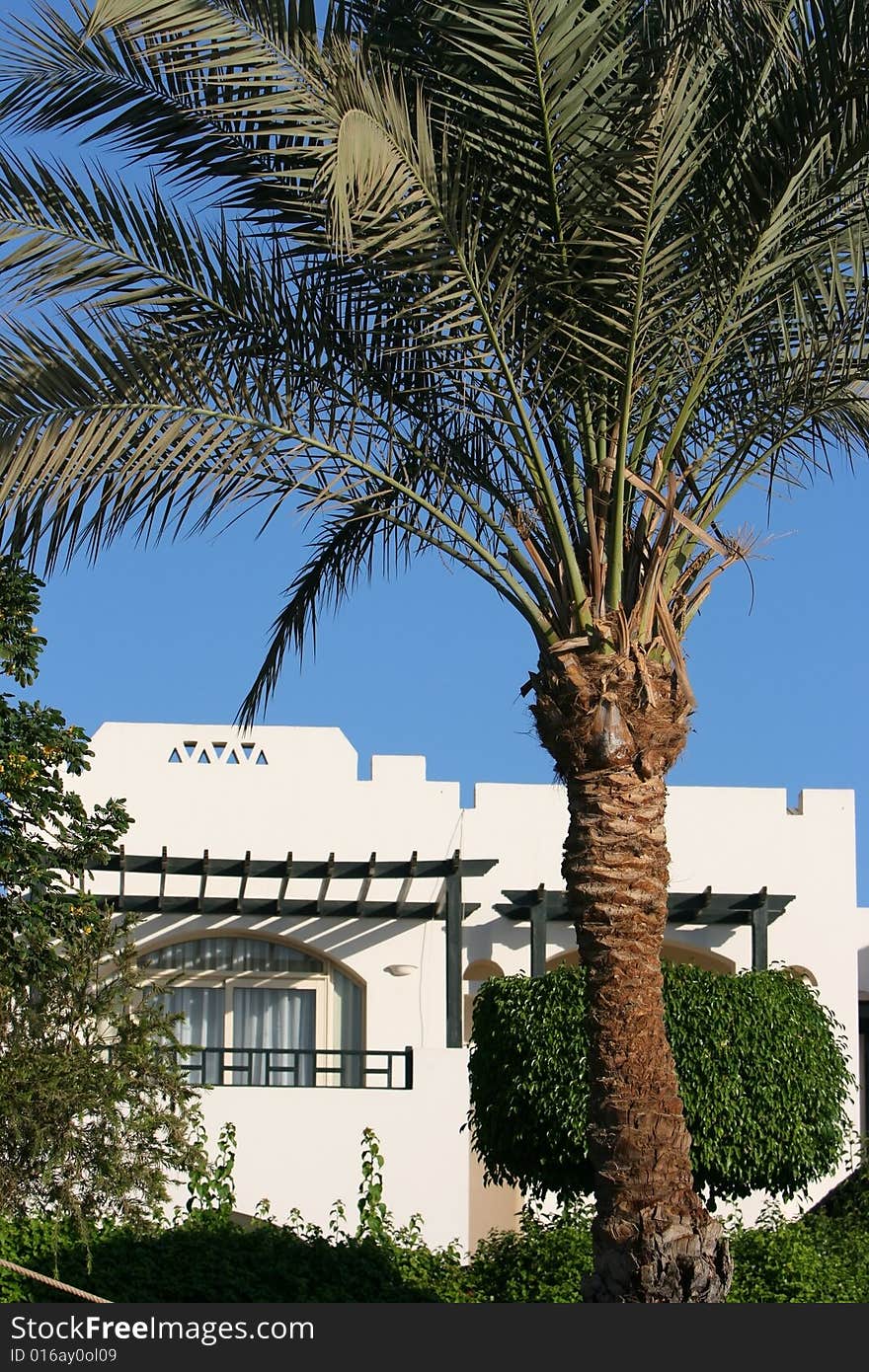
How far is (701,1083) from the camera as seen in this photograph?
14609mm

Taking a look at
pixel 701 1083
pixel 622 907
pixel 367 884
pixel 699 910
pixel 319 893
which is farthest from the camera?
pixel 319 893

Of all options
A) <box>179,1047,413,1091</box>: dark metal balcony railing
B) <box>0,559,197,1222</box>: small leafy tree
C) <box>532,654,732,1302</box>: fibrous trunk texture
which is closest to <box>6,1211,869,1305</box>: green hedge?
<box>0,559,197,1222</box>: small leafy tree

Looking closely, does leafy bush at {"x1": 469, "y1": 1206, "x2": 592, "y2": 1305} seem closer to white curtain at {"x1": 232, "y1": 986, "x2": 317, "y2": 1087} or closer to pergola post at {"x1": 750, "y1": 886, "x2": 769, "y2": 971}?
pergola post at {"x1": 750, "y1": 886, "x2": 769, "y2": 971}

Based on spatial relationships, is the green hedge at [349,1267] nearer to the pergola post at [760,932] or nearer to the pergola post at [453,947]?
the pergola post at [453,947]

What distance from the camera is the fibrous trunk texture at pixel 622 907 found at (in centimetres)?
877

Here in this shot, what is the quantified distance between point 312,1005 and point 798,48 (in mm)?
14020

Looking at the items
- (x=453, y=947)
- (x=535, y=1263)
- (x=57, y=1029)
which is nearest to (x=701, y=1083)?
(x=535, y=1263)

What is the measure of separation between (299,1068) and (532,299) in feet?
39.1

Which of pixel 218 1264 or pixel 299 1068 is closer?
pixel 218 1264

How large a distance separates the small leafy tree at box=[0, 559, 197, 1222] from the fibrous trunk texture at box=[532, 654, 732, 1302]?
5.28 m

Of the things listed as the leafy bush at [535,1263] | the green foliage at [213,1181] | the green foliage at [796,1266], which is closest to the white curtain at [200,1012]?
the green foliage at [213,1181]

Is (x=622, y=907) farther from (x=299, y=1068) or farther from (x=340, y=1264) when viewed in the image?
(x=299, y=1068)

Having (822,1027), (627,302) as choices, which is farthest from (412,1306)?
(822,1027)

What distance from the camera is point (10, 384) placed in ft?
28.7
